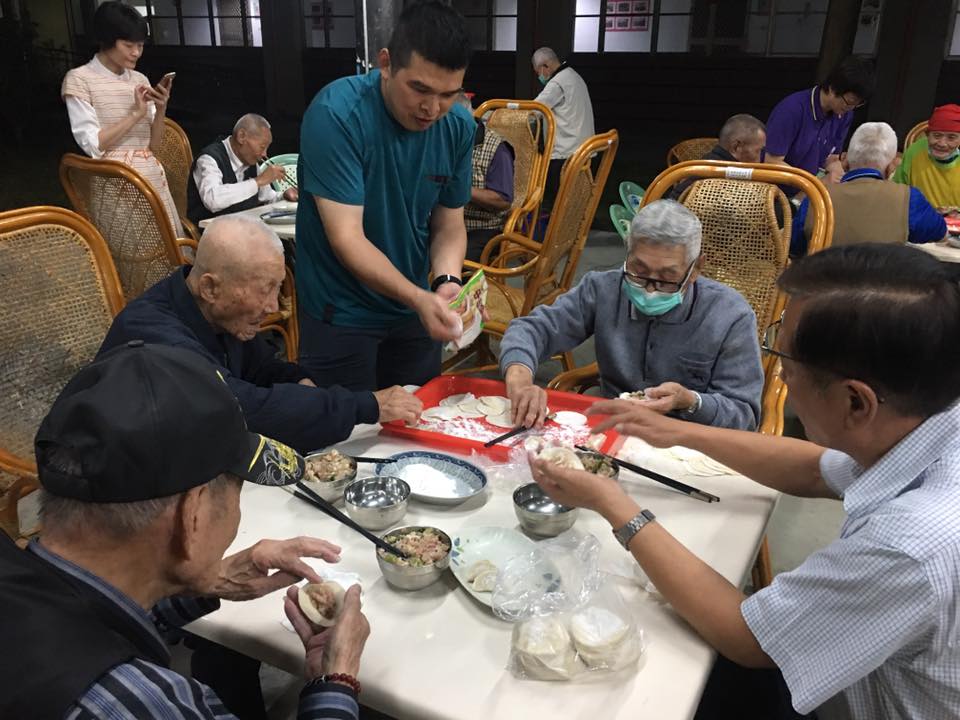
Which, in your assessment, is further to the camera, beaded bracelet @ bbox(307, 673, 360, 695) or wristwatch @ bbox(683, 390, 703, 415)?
wristwatch @ bbox(683, 390, 703, 415)

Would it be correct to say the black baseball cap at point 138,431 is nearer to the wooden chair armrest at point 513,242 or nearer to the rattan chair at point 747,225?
the rattan chair at point 747,225

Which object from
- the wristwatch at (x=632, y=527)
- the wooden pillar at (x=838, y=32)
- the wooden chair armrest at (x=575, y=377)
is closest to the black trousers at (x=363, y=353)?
the wooden chair armrest at (x=575, y=377)

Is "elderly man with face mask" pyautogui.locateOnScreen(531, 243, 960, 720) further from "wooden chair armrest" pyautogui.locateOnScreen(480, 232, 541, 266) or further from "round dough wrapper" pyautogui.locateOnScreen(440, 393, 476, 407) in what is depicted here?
"wooden chair armrest" pyautogui.locateOnScreen(480, 232, 541, 266)

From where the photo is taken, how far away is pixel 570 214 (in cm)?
367

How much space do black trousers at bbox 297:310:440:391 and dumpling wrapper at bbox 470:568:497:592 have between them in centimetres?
118

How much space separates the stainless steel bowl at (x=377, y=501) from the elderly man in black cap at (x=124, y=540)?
1.37ft

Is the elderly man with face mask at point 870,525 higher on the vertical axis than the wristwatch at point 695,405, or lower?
higher

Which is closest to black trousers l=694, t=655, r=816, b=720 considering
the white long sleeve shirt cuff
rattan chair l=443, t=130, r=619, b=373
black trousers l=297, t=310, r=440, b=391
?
black trousers l=297, t=310, r=440, b=391

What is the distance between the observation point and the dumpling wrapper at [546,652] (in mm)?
1073

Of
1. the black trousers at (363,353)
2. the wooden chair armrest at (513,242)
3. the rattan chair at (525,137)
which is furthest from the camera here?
the rattan chair at (525,137)

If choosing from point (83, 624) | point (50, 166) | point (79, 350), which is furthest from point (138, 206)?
point (83, 624)

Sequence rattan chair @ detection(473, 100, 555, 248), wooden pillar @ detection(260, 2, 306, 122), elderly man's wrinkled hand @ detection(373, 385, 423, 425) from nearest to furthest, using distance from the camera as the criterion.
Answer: elderly man's wrinkled hand @ detection(373, 385, 423, 425) → rattan chair @ detection(473, 100, 555, 248) → wooden pillar @ detection(260, 2, 306, 122)

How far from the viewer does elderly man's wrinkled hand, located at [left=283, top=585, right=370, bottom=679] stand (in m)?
1.06

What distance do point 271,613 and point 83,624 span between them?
1.58 ft
